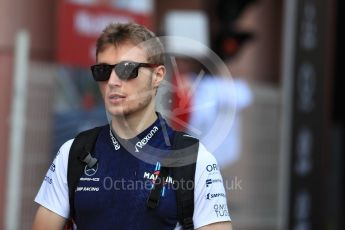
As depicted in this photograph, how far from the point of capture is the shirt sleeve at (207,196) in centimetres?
299

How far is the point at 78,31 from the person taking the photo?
26.5 ft

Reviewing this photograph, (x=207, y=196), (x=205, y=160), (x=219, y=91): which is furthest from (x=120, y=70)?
(x=219, y=91)

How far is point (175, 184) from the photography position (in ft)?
9.77

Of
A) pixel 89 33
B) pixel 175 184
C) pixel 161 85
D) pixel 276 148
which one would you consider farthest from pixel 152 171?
pixel 276 148

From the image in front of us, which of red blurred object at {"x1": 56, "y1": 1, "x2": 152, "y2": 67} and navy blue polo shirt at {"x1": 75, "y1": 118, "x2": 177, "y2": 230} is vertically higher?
red blurred object at {"x1": 56, "y1": 1, "x2": 152, "y2": 67}

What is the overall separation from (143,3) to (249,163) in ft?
11.0

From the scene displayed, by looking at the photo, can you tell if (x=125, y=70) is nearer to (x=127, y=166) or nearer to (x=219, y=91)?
(x=127, y=166)

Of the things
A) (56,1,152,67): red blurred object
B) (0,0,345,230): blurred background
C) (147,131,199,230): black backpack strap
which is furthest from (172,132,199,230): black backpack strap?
(56,1,152,67): red blurred object

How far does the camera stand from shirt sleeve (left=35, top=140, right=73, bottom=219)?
3.07m

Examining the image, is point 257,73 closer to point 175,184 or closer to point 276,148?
point 276,148

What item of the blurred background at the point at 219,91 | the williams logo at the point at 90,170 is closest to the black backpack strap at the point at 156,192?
the williams logo at the point at 90,170

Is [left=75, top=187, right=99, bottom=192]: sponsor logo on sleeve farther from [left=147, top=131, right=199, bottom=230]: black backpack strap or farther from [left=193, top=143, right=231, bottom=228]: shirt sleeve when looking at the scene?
[left=193, top=143, right=231, bottom=228]: shirt sleeve

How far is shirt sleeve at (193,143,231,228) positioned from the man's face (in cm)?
30

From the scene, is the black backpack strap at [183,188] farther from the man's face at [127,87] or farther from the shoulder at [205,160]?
the man's face at [127,87]
